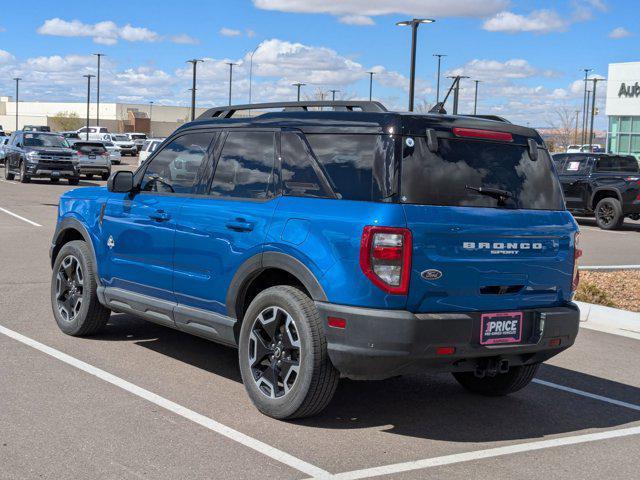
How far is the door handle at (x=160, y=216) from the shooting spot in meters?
6.81

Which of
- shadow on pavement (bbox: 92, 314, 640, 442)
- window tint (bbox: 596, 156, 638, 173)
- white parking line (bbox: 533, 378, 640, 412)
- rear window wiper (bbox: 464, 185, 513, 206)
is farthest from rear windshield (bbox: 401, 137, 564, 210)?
window tint (bbox: 596, 156, 638, 173)

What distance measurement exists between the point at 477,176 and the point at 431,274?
0.82m

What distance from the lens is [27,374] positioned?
6.59 metres

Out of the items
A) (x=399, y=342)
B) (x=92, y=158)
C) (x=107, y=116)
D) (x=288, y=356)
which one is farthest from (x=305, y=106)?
(x=107, y=116)

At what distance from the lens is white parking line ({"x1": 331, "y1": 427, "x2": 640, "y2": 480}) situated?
484cm

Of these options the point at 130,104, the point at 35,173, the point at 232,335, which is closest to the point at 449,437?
the point at 232,335

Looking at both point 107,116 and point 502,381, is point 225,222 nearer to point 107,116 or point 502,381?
point 502,381

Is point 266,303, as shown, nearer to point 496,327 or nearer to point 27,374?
point 496,327

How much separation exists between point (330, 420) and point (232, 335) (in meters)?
0.89

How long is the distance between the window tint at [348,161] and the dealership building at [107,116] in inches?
4582

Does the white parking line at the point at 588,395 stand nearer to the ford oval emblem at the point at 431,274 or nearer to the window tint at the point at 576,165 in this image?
the ford oval emblem at the point at 431,274

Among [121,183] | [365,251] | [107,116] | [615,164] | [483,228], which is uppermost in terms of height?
[107,116]

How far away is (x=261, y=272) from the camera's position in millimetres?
5918

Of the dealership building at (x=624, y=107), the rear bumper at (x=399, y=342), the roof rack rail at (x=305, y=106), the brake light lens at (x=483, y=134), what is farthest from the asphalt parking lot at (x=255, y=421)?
the dealership building at (x=624, y=107)
